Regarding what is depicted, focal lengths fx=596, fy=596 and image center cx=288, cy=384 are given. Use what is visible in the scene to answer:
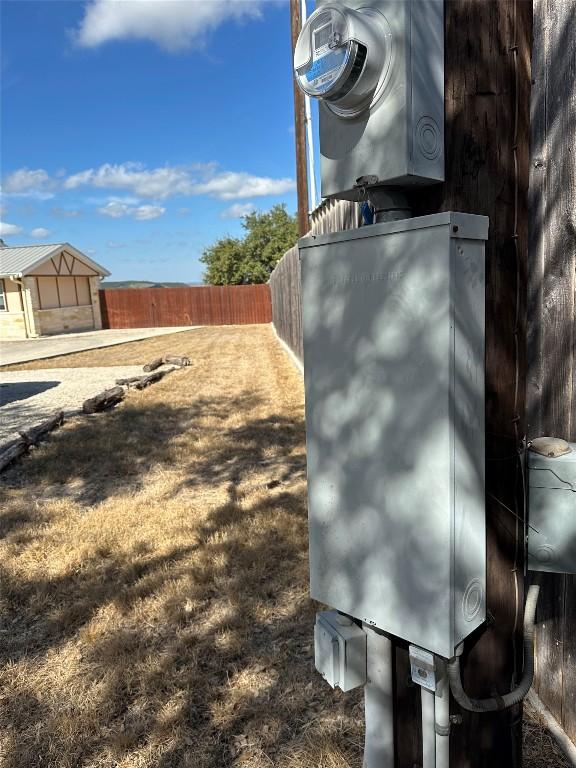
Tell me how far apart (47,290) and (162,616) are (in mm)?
26426

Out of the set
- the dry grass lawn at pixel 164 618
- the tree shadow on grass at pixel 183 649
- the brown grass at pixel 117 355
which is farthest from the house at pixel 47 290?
the tree shadow on grass at pixel 183 649

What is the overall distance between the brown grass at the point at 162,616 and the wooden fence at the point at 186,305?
1020 inches

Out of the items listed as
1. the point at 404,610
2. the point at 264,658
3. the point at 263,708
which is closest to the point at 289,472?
the point at 264,658

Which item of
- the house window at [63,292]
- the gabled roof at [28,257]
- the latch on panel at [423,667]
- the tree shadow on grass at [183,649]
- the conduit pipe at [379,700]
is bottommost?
the tree shadow on grass at [183,649]

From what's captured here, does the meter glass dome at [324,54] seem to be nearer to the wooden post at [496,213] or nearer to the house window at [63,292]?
the wooden post at [496,213]

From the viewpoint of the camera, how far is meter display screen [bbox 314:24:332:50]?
4.29 ft

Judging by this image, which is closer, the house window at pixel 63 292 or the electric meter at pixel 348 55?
the electric meter at pixel 348 55

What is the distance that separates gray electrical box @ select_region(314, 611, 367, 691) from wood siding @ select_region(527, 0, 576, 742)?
84 cm

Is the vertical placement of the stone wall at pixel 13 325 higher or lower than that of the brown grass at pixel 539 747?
higher

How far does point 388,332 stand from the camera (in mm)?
1321

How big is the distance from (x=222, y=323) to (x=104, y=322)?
6.17 metres

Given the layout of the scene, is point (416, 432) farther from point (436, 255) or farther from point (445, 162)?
point (445, 162)

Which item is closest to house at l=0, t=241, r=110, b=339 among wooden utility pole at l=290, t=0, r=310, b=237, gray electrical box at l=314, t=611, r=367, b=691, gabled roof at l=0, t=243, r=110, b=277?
gabled roof at l=0, t=243, r=110, b=277

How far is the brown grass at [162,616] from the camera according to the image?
7.23 feet
